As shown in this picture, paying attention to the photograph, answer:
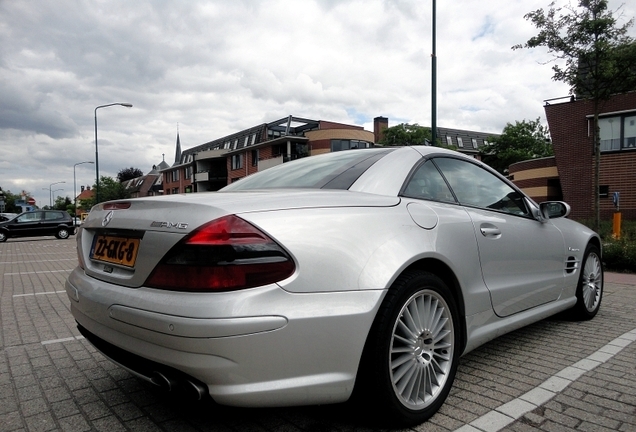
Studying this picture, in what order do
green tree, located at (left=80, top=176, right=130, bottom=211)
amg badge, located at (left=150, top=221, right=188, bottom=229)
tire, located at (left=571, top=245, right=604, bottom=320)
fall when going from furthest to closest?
green tree, located at (left=80, top=176, right=130, bottom=211)
tire, located at (left=571, top=245, right=604, bottom=320)
amg badge, located at (left=150, top=221, right=188, bottom=229)

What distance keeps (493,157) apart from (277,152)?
25683mm

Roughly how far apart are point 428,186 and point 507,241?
0.72 meters

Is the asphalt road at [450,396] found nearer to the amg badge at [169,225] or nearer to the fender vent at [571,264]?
the fender vent at [571,264]

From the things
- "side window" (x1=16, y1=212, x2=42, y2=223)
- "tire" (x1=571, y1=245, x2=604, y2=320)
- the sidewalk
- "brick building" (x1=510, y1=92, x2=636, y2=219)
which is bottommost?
the sidewalk

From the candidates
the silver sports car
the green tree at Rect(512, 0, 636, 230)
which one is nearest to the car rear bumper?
the silver sports car

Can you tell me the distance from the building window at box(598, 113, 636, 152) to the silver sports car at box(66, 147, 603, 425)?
22.8 meters

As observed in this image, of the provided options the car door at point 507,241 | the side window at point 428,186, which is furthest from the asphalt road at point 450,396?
the side window at point 428,186

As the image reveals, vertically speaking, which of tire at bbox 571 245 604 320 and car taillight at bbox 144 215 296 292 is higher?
car taillight at bbox 144 215 296 292

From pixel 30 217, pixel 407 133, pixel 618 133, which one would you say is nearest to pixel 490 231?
pixel 618 133

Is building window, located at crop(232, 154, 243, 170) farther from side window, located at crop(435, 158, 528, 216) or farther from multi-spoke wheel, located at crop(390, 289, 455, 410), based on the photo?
multi-spoke wheel, located at crop(390, 289, 455, 410)

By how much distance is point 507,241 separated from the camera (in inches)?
112

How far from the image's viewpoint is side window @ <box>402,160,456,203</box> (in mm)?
2480

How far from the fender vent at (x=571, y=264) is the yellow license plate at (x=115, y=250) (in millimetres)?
3311

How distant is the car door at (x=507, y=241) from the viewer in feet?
8.82
